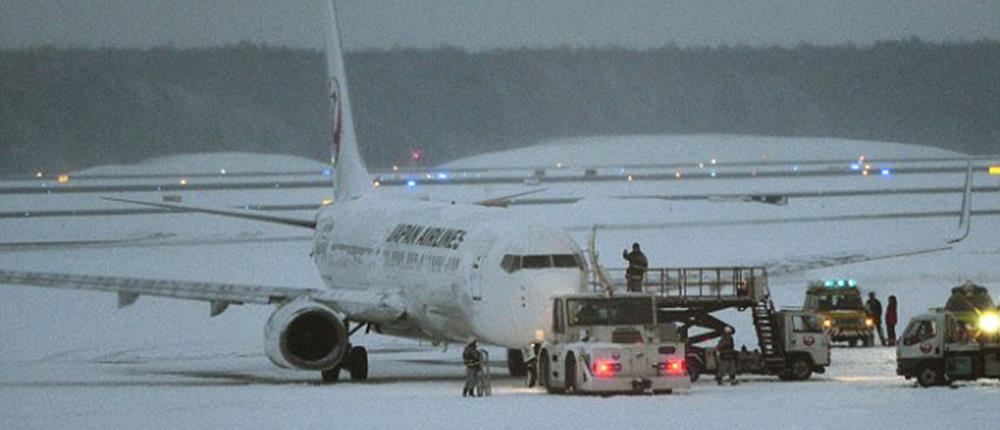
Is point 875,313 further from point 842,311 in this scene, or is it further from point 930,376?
point 930,376

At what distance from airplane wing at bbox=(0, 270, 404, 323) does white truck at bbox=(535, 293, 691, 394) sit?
20.2 feet

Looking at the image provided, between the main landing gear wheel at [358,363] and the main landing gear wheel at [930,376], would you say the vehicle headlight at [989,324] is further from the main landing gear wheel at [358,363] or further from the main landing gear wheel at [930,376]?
the main landing gear wheel at [358,363]

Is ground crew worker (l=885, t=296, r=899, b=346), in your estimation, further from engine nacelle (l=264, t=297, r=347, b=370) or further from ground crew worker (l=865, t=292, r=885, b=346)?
engine nacelle (l=264, t=297, r=347, b=370)

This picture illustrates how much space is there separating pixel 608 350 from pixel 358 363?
8135mm

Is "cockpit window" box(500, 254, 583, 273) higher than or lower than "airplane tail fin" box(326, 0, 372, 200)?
lower

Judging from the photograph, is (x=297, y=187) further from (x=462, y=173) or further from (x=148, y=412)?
(x=148, y=412)

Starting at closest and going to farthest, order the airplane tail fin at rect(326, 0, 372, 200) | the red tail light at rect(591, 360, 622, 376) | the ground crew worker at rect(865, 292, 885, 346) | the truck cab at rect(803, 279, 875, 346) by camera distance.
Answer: the red tail light at rect(591, 360, 622, 376) < the truck cab at rect(803, 279, 875, 346) < the ground crew worker at rect(865, 292, 885, 346) < the airplane tail fin at rect(326, 0, 372, 200)

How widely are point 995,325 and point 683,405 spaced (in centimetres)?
702

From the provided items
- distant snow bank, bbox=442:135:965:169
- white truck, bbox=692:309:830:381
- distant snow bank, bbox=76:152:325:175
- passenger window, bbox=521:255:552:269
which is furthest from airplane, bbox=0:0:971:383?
distant snow bank, bbox=442:135:965:169

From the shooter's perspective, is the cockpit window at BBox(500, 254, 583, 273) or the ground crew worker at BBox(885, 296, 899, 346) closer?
the cockpit window at BBox(500, 254, 583, 273)

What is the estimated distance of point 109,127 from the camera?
17062cm

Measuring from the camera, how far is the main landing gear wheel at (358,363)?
41000mm

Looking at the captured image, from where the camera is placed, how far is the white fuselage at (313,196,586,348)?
121ft

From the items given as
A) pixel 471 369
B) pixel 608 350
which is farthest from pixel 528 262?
pixel 608 350
